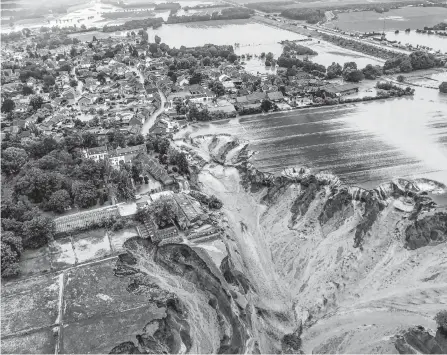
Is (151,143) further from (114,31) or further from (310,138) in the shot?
(114,31)

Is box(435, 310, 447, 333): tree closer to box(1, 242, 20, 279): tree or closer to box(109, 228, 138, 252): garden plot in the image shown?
box(109, 228, 138, 252): garden plot

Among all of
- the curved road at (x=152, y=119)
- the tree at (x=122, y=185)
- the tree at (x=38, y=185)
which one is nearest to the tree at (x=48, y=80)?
the curved road at (x=152, y=119)

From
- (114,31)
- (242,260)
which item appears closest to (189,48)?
(114,31)

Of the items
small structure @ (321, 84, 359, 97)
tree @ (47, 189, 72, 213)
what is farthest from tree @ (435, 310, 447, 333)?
small structure @ (321, 84, 359, 97)

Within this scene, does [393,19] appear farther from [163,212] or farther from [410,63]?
[163,212]

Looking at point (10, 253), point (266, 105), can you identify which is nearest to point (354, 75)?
point (266, 105)
